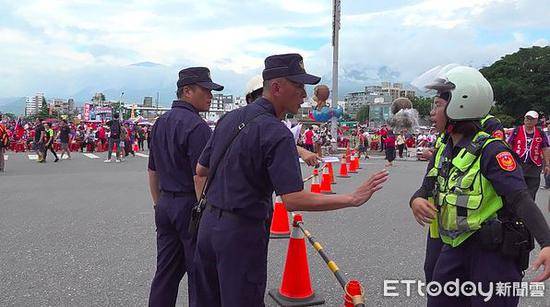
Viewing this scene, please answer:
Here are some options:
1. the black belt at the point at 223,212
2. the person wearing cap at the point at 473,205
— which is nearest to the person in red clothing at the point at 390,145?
the person wearing cap at the point at 473,205

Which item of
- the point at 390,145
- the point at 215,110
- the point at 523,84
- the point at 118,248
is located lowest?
the point at 118,248

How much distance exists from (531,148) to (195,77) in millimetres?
6018

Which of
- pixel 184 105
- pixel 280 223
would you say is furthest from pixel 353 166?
pixel 184 105

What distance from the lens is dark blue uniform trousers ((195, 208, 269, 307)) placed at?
7.88 feet

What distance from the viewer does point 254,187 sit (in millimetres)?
2406

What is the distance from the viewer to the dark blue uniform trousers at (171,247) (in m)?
3.39

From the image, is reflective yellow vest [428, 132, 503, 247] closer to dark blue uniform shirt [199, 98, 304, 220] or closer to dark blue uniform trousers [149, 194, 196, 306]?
dark blue uniform shirt [199, 98, 304, 220]

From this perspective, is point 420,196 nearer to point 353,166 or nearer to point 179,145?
point 179,145

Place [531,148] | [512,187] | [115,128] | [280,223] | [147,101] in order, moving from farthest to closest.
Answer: [147,101] < [115,128] < [531,148] < [280,223] < [512,187]

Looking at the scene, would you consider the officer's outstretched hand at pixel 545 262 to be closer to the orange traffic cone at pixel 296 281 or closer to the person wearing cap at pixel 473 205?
the person wearing cap at pixel 473 205

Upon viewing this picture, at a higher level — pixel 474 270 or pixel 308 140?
pixel 308 140

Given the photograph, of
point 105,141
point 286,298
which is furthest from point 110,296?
point 105,141

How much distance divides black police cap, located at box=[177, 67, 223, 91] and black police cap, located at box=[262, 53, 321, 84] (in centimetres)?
130

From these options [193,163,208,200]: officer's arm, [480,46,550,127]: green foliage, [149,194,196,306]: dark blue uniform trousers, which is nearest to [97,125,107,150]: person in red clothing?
[149,194,196,306]: dark blue uniform trousers
